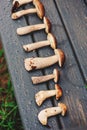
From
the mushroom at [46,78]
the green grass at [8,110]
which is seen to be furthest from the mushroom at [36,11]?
the green grass at [8,110]

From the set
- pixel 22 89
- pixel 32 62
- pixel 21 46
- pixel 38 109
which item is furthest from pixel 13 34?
pixel 38 109

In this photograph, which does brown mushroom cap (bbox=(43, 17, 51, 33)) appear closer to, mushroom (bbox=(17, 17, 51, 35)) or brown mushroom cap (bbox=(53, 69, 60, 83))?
mushroom (bbox=(17, 17, 51, 35))

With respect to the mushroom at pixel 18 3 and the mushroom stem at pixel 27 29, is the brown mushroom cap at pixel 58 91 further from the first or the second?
the mushroom at pixel 18 3

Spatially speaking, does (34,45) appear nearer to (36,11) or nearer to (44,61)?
(44,61)

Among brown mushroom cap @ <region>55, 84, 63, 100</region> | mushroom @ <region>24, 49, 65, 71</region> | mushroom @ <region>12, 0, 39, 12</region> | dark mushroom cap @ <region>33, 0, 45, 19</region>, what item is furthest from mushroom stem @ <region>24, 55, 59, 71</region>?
mushroom @ <region>12, 0, 39, 12</region>

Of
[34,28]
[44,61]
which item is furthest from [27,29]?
[44,61]
